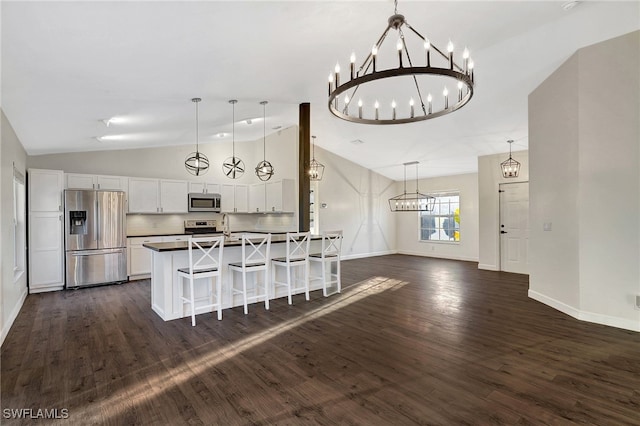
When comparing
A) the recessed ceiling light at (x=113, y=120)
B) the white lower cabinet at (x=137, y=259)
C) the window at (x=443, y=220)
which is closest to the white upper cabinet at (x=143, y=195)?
the white lower cabinet at (x=137, y=259)

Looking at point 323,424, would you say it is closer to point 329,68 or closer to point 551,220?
point 329,68

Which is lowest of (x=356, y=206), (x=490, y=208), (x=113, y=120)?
(x=490, y=208)

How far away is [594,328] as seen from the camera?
3637mm

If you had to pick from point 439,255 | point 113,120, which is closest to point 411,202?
point 439,255

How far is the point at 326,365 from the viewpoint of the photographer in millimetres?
2762

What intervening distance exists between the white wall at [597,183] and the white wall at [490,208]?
3194mm

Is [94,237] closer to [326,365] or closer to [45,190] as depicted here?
[45,190]

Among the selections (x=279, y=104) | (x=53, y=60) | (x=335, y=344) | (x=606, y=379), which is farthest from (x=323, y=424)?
(x=279, y=104)

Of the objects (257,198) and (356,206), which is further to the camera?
(356,206)

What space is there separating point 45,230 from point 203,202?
9.67 ft

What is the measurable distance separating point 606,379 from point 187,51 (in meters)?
4.44

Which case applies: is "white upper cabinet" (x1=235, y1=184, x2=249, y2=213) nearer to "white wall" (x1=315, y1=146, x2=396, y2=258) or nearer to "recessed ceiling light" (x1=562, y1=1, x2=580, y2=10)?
"white wall" (x1=315, y1=146, x2=396, y2=258)

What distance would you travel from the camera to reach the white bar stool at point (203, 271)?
3.83m

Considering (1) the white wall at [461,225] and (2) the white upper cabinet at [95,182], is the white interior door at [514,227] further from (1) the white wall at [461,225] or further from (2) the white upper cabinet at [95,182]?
(2) the white upper cabinet at [95,182]
